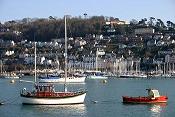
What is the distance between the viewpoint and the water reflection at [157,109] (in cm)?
3397

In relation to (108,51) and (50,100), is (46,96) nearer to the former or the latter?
(50,100)

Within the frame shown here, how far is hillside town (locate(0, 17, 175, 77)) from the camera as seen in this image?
133 meters

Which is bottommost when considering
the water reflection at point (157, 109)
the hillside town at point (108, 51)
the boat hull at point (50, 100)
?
the water reflection at point (157, 109)

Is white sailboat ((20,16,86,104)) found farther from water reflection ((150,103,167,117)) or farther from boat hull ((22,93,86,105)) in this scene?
water reflection ((150,103,167,117))

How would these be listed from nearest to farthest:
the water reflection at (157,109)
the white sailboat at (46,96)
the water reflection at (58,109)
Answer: the water reflection at (58,109) → the water reflection at (157,109) → the white sailboat at (46,96)

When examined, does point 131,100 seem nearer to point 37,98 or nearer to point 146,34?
point 37,98

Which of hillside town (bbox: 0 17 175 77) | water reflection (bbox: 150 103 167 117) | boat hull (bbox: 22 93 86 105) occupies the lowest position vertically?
water reflection (bbox: 150 103 167 117)

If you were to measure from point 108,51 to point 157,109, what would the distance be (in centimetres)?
11486

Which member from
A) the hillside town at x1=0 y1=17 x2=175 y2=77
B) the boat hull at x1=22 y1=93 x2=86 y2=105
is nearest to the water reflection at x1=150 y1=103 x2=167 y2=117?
the boat hull at x1=22 y1=93 x2=86 y2=105

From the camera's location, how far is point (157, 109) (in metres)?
36.5

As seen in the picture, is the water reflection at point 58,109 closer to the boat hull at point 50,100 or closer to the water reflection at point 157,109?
the boat hull at point 50,100

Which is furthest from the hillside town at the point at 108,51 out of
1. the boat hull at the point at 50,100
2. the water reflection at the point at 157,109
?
the boat hull at the point at 50,100

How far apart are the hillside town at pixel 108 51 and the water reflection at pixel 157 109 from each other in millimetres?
80196

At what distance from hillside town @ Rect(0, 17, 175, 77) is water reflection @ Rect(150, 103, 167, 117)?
8020 cm
